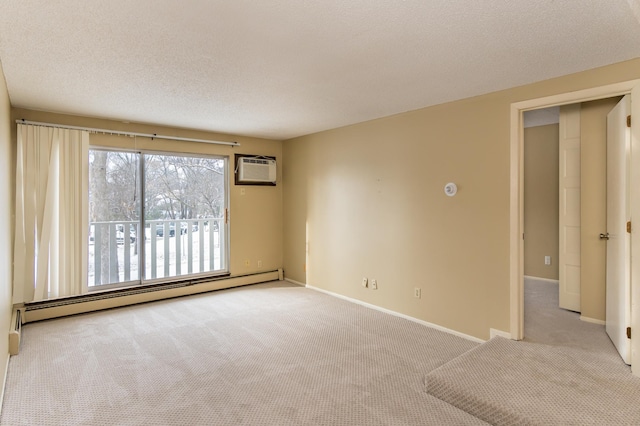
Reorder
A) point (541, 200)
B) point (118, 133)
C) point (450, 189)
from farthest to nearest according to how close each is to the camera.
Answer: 1. point (541, 200)
2. point (118, 133)
3. point (450, 189)

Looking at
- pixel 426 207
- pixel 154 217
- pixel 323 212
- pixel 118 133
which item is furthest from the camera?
pixel 323 212

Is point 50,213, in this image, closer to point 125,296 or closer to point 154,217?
point 154,217

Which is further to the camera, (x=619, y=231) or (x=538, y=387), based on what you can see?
(x=619, y=231)

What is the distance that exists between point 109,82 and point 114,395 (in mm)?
2503

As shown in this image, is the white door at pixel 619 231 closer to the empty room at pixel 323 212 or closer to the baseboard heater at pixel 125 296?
the empty room at pixel 323 212

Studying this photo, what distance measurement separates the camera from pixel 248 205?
5.57 m

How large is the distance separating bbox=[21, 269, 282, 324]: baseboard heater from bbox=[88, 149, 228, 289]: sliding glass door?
0.50 feet

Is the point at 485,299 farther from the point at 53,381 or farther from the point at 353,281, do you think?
the point at 53,381

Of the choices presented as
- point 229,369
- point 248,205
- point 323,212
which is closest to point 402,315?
point 323,212

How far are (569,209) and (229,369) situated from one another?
13.7 ft

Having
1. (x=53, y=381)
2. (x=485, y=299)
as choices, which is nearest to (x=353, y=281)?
(x=485, y=299)

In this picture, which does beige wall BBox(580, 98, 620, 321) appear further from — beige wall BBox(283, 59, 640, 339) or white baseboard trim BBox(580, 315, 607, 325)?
beige wall BBox(283, 59, 640, 339)

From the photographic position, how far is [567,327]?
11.4 ft

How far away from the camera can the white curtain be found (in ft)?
12.2
